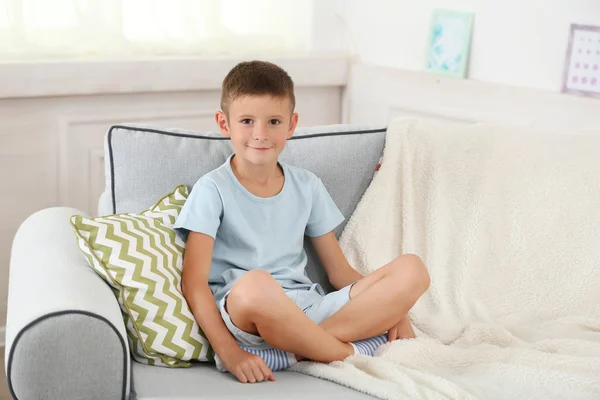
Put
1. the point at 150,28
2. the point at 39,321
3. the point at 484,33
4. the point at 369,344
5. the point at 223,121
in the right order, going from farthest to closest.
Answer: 1. the point at 150,28
2. the point at 484,33
3. the point at 223,121
4. the point at 369,344
5. the point at 39,321

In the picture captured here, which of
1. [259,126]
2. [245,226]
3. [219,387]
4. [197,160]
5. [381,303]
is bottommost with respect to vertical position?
[219,387]

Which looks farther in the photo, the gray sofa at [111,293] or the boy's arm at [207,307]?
the boy's arm at [207,307]

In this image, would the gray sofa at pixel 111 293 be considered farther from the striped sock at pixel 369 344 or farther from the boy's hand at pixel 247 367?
the striped sock at pixel 369 344

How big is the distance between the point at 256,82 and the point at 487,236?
0.64 meters

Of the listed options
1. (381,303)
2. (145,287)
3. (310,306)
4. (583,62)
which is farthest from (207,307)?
(583,62)

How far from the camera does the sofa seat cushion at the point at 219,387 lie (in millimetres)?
1450

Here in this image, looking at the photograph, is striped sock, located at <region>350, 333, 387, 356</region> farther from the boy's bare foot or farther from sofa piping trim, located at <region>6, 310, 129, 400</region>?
sofa piping trim, located at <region>6, 310, 129, 400</region>

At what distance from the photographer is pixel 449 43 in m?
2.58

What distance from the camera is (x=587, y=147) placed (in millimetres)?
1945

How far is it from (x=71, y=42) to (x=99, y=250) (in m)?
1.10

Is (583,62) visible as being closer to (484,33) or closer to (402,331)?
(484,33)

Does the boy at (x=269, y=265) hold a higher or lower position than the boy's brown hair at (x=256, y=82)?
lower

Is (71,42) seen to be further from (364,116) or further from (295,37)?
(364,116)

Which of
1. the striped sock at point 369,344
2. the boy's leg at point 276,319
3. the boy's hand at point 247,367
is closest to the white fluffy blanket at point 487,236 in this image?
the striped sock at point 369,344
